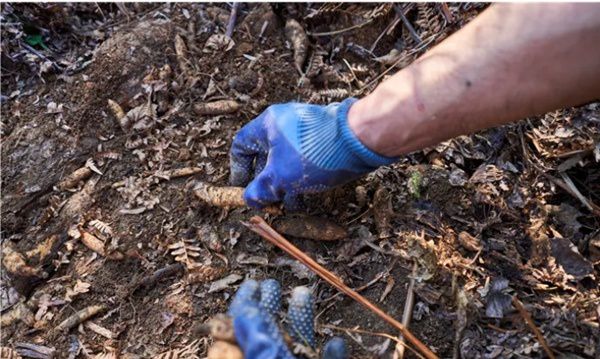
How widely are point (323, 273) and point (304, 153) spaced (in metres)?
0.55

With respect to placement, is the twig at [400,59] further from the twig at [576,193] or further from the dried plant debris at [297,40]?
the twig at [576,193]

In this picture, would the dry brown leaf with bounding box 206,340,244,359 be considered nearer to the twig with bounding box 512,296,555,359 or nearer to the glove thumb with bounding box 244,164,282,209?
the glove thumb with bounding box 244,164,282,209

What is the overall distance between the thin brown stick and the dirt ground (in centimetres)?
8

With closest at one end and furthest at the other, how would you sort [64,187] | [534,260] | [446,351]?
[446,351]
[534,260]
[64,187]

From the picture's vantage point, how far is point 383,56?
10.8ft

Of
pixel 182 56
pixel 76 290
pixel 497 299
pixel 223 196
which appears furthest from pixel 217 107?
pixel 497 299

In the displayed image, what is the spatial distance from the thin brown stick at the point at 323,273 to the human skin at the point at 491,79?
0.59 m

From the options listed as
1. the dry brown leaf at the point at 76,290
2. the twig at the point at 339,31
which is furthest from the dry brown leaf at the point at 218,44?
the dry brown leaf at the point at 76,290

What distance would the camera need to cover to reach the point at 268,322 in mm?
2031

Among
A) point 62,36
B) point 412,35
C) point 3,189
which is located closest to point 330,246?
point 412,35

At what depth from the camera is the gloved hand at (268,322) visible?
6.48 feet

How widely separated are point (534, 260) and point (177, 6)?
2.68 metres

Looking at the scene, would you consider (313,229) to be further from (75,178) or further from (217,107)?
(75,178)

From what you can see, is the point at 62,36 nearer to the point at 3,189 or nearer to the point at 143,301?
the point at 3,189
